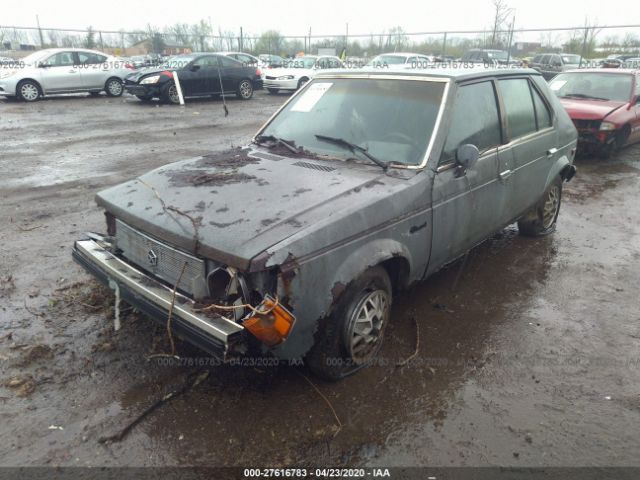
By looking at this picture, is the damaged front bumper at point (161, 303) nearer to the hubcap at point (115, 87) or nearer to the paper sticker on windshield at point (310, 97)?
the paper sticker on windshield at point (310, 97)

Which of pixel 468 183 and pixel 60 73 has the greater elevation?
pixel 60 73

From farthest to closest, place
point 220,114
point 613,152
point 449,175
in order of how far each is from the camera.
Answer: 1. point 220,114
2. point 613,152
3. point 449,175

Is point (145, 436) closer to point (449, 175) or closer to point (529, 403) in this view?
point (529, 403)

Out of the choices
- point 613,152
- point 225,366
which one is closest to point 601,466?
point 225,366

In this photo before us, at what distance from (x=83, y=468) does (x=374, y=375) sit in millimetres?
1709

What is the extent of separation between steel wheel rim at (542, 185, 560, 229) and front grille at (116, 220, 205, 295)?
4.07 metres

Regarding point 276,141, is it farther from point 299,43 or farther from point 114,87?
point 299,43

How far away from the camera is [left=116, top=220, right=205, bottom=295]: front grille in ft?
8.70

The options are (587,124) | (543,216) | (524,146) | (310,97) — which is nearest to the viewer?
(310,97)

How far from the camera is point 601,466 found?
245 centimetres

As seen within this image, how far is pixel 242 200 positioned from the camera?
2877mm

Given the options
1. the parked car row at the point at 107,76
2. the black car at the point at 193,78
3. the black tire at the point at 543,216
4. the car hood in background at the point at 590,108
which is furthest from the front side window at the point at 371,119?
the parked car row at the point at 107,76

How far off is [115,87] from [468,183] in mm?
17052

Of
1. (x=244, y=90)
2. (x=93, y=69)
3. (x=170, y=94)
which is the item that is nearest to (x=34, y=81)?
Result: (x=93, y=69)
